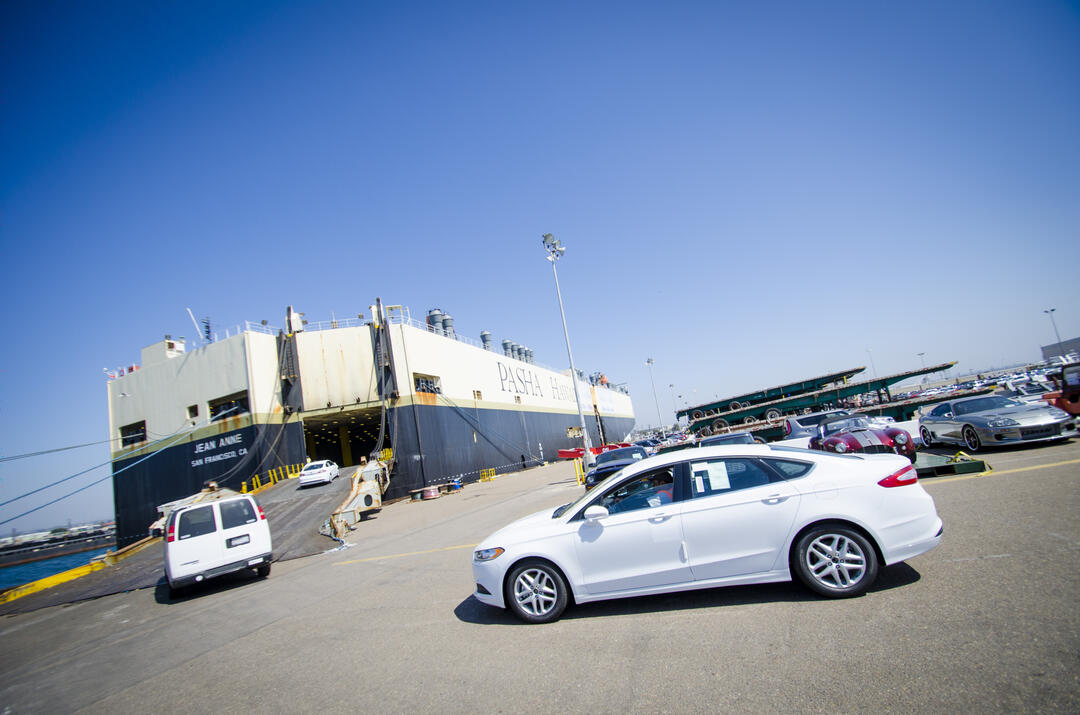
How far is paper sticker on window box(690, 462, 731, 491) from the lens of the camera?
4461 millimetres

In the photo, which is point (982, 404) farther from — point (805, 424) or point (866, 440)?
point (805, 424)

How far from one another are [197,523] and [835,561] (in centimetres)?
1017

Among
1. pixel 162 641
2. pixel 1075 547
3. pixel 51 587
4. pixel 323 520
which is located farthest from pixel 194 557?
pixel 1075 547

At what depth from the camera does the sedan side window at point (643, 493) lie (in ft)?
14.9

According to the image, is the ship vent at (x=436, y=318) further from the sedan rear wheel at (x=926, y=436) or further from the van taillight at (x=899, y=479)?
the van taillight at (x=899, y=479)

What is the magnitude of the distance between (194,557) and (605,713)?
8.83m

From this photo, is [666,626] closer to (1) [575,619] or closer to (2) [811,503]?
(1) [575,619]

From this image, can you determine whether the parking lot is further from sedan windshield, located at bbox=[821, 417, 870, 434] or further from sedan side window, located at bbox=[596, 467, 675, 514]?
sedan windshield, located at bbox=[821, 417, 870, 434]

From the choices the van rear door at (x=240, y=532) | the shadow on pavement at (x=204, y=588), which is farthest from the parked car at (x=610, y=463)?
the shadow on pavement at (x=204, y=588)

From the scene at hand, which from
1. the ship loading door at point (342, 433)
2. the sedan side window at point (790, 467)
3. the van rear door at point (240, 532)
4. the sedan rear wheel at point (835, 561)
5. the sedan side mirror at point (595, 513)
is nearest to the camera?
the sedan rear wheel at point (835, 561)

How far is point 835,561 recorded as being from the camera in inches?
164

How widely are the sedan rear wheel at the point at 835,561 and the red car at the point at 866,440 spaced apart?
267 inches

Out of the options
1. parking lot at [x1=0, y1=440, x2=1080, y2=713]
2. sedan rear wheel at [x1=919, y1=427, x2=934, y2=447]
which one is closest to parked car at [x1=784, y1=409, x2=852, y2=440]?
sedan rear wheel at [x1=919, y1=427, x2=934, y2=447]

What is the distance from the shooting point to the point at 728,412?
95.7 ft
